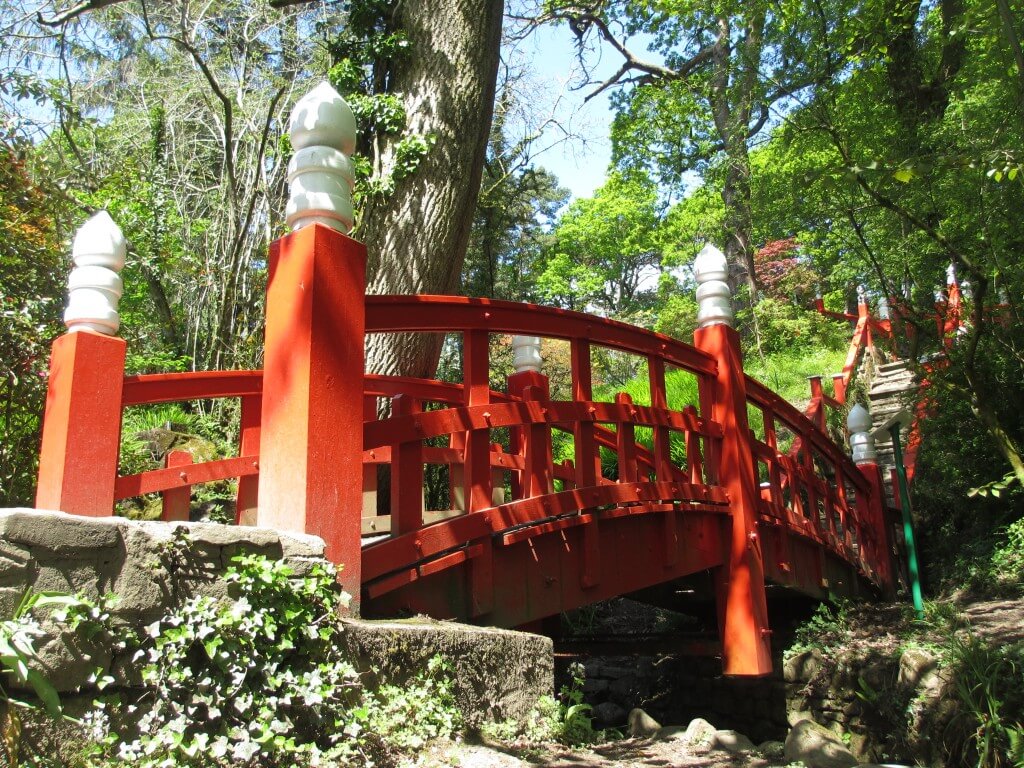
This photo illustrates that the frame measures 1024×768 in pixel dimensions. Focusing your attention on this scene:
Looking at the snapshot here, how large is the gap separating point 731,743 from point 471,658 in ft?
6.13

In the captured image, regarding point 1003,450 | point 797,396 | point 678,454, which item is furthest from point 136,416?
point 797,396

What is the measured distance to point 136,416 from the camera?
32.5ft

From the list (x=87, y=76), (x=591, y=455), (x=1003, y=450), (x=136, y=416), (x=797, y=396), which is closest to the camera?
(x=591, y=455)

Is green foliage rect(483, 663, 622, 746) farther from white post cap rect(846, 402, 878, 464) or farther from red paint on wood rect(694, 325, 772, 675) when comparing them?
white post cap rect(846, 402, 878, 464)

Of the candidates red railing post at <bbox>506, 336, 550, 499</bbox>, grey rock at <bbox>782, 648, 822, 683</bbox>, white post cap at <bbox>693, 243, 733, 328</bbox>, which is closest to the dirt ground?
red railing post at <bbox>506, 336, 550, 499</bbox>

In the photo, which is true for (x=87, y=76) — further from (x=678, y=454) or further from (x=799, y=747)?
(x=799, y=747)

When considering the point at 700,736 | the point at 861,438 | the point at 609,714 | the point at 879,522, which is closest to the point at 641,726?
the point at 700,736

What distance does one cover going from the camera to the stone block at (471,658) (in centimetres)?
291

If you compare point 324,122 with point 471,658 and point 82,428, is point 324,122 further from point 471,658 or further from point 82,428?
point 471,658

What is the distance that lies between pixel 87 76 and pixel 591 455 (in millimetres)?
11651

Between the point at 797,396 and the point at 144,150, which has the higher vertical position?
the point at 144,150

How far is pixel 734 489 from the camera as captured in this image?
18.7ft

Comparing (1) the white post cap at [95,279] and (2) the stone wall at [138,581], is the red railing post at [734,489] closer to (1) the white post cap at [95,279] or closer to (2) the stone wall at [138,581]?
(2) the stone wall at [138,581]

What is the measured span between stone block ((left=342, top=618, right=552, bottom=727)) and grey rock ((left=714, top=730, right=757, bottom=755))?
4.09 feet
